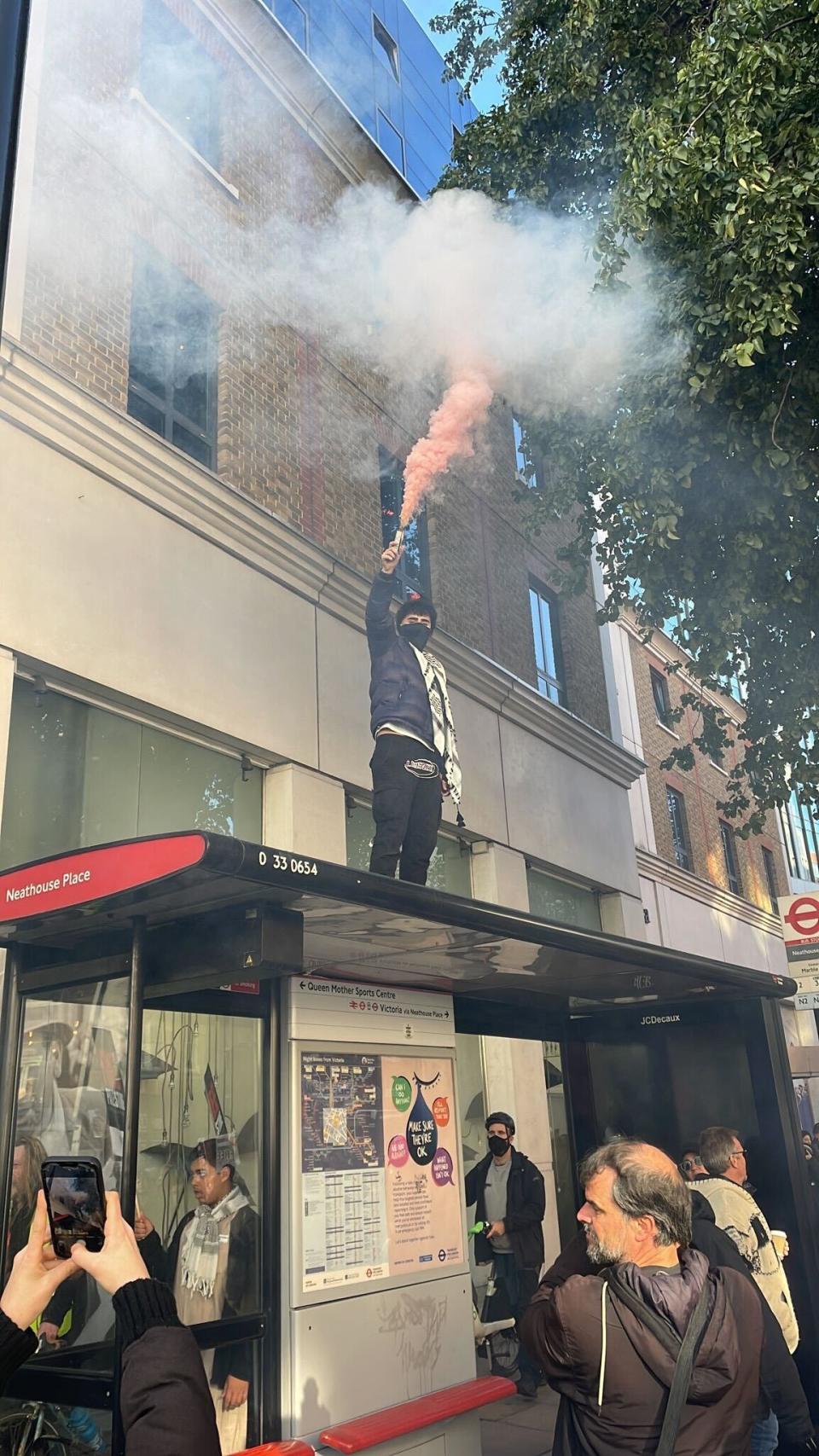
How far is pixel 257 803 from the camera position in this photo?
9500 millimetres

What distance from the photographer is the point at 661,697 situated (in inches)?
846

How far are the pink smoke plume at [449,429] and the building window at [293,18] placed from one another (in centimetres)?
443

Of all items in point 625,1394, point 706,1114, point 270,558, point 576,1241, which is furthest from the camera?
point 270,558

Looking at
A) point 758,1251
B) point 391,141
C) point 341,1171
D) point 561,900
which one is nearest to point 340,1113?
point 341,1171

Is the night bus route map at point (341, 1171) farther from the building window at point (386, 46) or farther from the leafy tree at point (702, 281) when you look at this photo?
the building window at point (386, 46)

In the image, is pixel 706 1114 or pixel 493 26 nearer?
pixel 706 1114

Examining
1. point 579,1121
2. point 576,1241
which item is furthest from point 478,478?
point 576,1241

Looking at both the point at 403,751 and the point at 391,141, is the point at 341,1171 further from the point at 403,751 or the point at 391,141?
the point at 391,141

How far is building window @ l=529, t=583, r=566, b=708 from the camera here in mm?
15633

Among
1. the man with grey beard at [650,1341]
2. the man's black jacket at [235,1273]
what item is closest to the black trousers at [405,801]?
the man's black jacket at [235,1273]

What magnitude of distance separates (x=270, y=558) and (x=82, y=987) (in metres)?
5.80

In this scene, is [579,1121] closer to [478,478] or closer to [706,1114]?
[706,1114]

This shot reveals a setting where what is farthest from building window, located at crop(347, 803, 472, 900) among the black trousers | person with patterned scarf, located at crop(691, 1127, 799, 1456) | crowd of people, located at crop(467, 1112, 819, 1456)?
crowd of people, located at crop(467, 1112, 819, 1456)

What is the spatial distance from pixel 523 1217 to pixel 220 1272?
360cm
